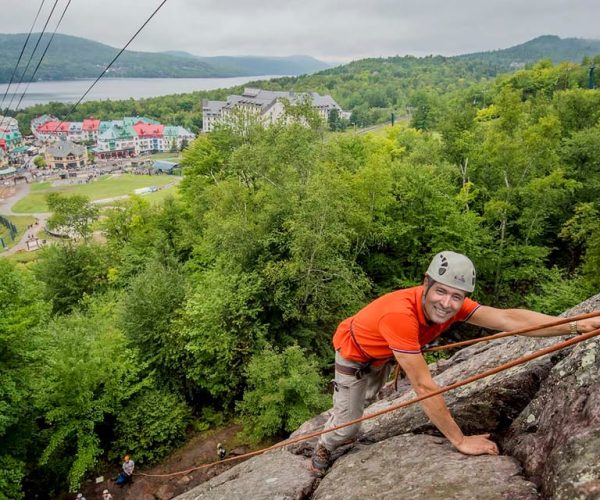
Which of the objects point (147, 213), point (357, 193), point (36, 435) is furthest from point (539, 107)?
point (36, 435)

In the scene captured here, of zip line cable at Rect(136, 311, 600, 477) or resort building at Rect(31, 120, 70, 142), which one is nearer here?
zip line cable at Rect(136, 311, 600, 477)

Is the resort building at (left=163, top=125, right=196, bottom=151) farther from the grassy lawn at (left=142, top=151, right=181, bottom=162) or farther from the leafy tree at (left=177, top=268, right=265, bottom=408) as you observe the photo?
the leafy tree at (left=177, top=268, right=265, bottom=408)

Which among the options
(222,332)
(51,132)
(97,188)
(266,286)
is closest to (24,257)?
(97,188)

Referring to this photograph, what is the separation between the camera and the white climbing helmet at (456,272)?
3.67 m

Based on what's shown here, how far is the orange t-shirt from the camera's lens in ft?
13.0

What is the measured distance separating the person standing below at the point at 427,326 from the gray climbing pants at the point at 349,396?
0.04 metres

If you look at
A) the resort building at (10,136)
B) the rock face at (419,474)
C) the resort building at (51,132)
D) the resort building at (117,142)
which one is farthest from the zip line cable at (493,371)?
the resort building at (51,132)

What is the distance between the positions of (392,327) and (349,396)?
158 cm

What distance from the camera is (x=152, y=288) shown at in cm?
1828

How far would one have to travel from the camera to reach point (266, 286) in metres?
18.1

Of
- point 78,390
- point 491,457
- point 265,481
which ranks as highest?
point 491,457

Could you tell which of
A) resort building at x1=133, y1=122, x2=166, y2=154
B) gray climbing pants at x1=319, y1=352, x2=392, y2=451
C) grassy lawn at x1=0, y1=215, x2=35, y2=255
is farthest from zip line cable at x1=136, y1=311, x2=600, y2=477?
resort building at x1=133, y1=122, x2=166, y2=154

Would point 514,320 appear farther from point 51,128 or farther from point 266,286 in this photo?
point 51,128

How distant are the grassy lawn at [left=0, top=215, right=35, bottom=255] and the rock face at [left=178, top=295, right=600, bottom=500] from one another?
229ft
